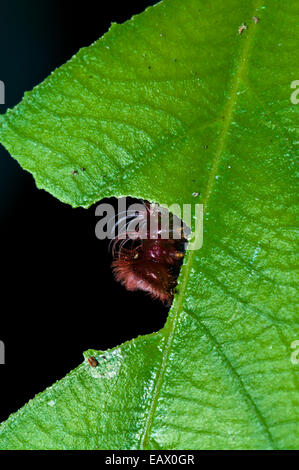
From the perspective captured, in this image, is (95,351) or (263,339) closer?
(263,339)

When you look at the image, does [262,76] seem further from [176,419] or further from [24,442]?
[24,442]

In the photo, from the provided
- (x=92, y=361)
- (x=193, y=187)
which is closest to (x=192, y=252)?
(x=193, y=187)

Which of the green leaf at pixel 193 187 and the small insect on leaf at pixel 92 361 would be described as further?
the small insect on leaf at pixel 92 361

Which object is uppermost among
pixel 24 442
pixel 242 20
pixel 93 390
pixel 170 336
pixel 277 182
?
pixel 242 20

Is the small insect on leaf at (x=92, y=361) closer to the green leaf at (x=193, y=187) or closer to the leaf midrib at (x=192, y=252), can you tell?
the green leaf at (x=193, y=187)

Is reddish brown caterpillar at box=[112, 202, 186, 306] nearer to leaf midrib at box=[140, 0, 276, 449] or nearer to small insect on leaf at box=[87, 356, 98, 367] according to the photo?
leaf midrib at box=[140, 0, 276, 449]

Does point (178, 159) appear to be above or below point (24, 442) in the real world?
above

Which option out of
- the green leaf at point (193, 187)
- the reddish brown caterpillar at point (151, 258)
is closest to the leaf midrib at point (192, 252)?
the green leaf at point (193, 187)
